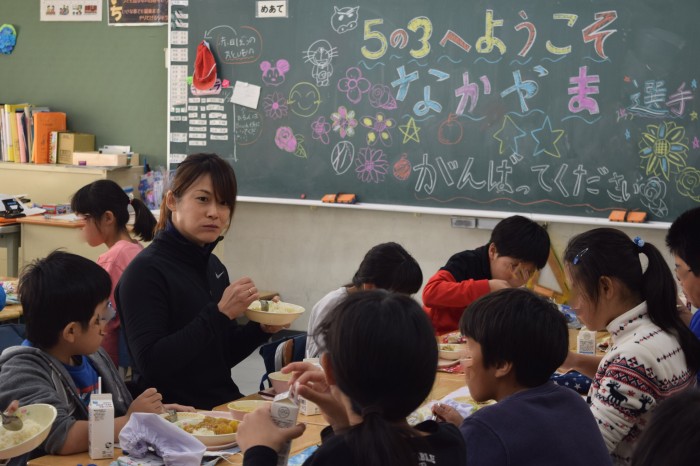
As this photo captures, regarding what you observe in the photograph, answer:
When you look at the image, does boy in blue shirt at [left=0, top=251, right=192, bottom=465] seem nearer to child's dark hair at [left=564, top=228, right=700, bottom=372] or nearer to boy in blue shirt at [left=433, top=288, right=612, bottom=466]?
boy in blue shirt at [left=433, top=288, right=612, bottom=466]

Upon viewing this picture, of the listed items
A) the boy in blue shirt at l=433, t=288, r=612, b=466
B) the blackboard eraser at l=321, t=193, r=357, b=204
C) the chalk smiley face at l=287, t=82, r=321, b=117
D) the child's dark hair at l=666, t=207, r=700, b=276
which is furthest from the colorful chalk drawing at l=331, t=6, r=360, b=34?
the boy in blue shirt at l=433, t=288, r=612, b=466

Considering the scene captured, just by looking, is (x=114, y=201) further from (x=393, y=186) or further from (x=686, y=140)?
(x=686, y=140)

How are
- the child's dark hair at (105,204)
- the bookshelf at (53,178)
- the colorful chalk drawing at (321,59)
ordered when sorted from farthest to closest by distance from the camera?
1. the bookshelf at (53,178)
2. the colorful chalk drawing at (321,59)
3. the child's dark hair at (105,204)

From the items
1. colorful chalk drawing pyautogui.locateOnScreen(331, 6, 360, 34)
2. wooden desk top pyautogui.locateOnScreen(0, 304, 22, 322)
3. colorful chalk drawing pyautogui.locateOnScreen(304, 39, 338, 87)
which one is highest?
colorful chalk drawing pyautogui.locateOnScreen(331, 6, 360, 34)

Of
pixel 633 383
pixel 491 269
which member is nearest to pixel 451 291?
pixel 491 269

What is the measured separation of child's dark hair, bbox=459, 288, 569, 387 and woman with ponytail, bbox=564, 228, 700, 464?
42cm

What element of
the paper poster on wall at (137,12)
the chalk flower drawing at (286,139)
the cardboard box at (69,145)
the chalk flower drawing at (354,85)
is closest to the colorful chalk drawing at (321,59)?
the chalk flower drawing at (354,85)

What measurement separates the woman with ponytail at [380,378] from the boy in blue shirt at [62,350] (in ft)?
3.27

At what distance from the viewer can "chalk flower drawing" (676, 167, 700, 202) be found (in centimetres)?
521

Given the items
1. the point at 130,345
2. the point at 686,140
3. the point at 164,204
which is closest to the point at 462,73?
the point at 686,140

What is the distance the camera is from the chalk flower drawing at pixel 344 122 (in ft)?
19.2

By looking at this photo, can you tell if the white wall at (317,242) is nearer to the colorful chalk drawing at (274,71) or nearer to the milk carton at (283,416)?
the colorful chalk drawing at (274,71)

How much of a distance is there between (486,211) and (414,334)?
165 inches

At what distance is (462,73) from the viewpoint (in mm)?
5586
